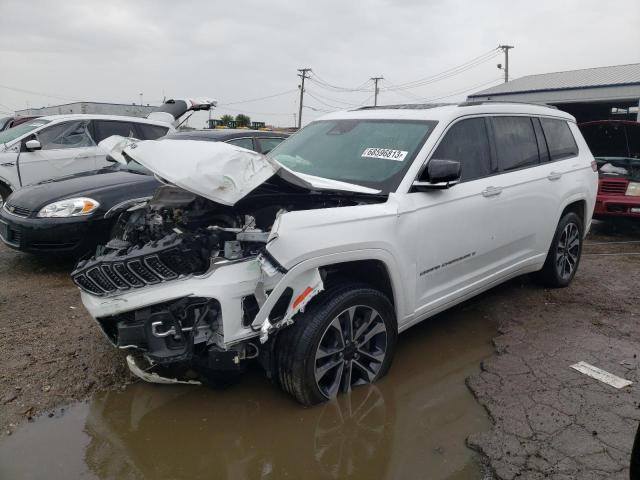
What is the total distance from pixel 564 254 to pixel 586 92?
62.5 ft

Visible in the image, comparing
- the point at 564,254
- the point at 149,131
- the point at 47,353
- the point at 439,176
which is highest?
the point at 149,131

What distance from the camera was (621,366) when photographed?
11.7 feet

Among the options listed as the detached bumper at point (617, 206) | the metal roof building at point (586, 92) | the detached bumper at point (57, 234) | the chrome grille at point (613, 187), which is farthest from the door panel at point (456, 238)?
the metal roof building at point (586, 92)

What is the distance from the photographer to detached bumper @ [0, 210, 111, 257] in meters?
4.96

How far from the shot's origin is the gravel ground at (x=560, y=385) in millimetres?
2568

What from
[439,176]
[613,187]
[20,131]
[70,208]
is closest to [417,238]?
[439,176]

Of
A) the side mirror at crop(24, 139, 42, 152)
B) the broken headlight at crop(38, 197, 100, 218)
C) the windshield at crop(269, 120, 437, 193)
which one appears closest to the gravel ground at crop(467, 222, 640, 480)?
the windshield at crop(269, 120, 437, 193)

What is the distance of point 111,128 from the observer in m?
8.25

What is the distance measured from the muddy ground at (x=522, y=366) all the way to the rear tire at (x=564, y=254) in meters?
0.17

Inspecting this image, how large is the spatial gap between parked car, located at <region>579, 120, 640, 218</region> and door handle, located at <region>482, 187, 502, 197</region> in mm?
4993

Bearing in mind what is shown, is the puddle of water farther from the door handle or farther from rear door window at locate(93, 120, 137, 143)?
rear door window at locate(93, 120, 137, 143)

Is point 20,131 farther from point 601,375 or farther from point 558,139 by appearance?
point 601,375

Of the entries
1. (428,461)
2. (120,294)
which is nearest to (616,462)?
(428,461)

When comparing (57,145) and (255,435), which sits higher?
(57,145)
